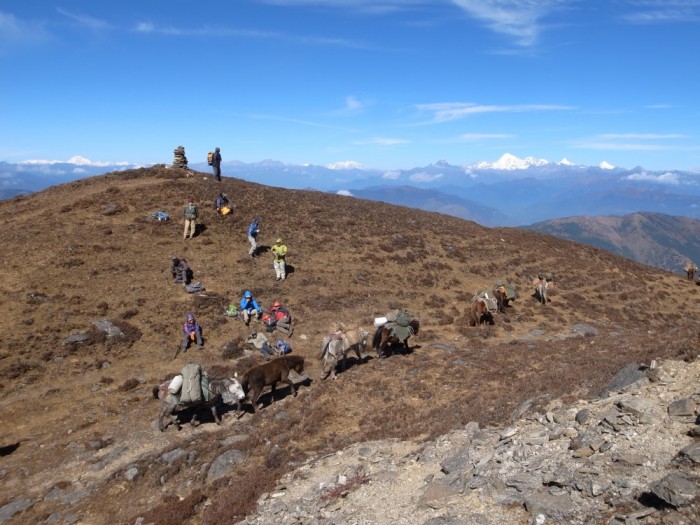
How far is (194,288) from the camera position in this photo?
24688mm

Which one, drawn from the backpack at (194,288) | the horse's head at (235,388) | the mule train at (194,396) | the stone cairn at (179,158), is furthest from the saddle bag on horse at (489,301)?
the stone cairn at (179,158)

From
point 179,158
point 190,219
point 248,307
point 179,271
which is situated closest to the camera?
point 248,307

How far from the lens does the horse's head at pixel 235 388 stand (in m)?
14.7

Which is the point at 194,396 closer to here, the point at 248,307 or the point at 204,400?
the point at 204,400

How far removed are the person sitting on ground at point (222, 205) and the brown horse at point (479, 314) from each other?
19762 mm

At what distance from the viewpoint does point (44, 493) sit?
38.8ft

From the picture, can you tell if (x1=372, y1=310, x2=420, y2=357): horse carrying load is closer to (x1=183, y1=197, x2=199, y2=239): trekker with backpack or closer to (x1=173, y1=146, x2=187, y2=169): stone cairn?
(x1=183, y1=197, x2=199, y2=239): trekker with backpack

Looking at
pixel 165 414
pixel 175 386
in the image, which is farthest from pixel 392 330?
pixel 165 414

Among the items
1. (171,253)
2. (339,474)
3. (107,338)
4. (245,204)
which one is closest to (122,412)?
(107,338)

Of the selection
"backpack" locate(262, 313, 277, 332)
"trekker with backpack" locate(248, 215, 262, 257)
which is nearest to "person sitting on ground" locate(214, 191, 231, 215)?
"trekker with backpack" locate(248, 215, 262, 257)

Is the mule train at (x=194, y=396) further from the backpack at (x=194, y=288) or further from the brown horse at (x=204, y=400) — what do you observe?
the backpack at (x=194, y=288)

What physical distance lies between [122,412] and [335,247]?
21020mm

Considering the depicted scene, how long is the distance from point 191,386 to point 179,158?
117 ft

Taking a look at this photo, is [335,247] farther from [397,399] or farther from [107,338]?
[397,399]
